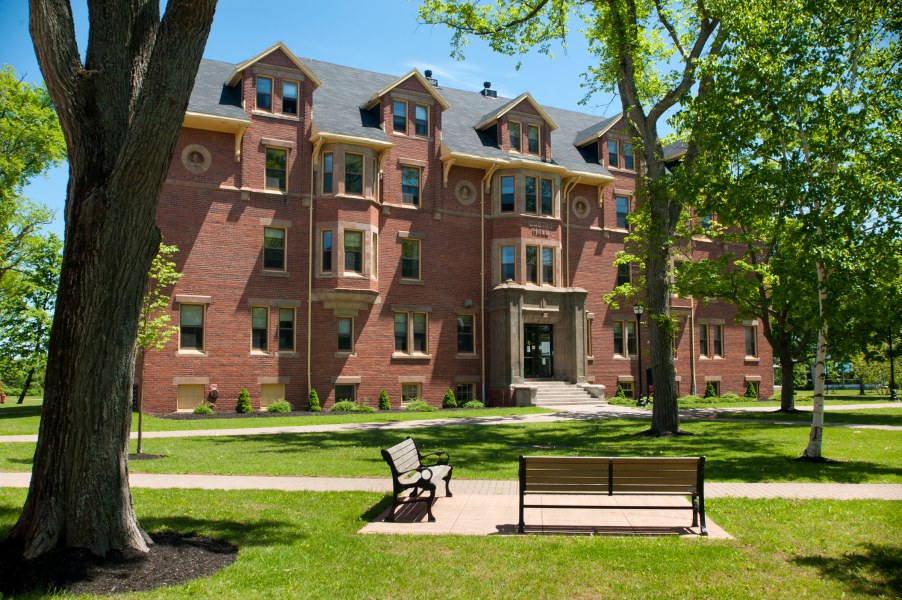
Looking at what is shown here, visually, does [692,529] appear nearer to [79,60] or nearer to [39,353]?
[79,60]

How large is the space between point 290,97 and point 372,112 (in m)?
3.98

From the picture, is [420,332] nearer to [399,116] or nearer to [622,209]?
[399,116]

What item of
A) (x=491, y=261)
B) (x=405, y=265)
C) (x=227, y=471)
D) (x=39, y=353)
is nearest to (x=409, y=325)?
(x=405, y=265)

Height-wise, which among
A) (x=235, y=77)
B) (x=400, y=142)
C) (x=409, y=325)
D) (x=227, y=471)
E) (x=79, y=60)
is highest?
(x=235, y=77)

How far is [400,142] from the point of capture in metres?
32.0

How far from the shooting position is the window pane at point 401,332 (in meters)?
31.7

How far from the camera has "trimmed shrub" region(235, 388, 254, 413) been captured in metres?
27.7

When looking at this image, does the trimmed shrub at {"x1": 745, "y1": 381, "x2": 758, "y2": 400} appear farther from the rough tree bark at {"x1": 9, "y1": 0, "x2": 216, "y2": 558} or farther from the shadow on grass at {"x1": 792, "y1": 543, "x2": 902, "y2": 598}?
the rough tree bark at {"x1": 9, "y1": 0, "x2": 216, "y2": 558}

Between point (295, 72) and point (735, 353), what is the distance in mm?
27713

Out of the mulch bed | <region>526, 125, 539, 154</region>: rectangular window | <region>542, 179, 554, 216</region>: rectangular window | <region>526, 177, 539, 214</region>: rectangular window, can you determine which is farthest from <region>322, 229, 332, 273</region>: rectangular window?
the mulch bed

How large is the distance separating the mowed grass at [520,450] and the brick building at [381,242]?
9.52m

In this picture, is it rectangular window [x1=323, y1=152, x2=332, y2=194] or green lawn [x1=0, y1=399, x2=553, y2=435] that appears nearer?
green lawn [x1=0, y1=399, x2=553, y2=435]

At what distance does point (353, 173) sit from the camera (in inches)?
1191

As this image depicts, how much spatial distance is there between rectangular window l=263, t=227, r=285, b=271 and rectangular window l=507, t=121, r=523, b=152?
12.1 metres
